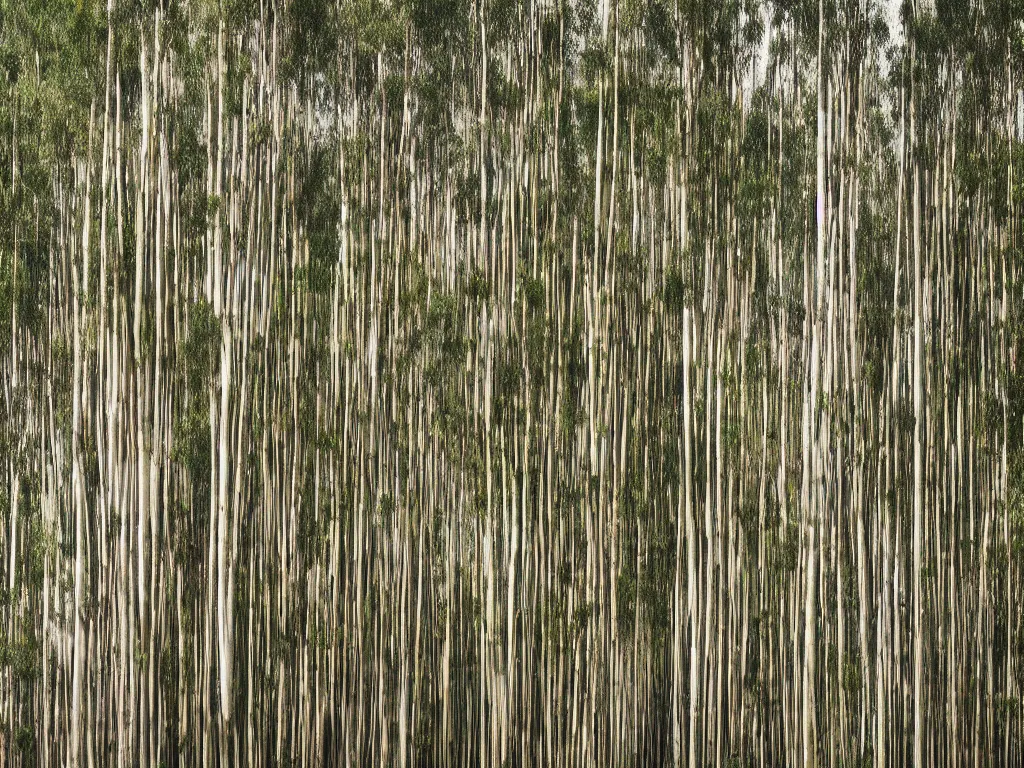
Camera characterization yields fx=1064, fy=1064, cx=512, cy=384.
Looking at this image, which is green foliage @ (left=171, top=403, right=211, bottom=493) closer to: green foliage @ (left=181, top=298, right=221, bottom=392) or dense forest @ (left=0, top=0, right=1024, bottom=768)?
dense forest @ (left=0, top=0, right=1024, bottom=768)

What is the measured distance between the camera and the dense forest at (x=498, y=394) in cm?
607

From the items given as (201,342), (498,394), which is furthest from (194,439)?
(498,394)

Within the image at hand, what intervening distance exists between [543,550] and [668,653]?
4.85 ft

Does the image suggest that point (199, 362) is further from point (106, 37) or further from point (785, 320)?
point (785, 320)

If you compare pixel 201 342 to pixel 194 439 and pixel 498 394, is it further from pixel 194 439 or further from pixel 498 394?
pixel 498 394

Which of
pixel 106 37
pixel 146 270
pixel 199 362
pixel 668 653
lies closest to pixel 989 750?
pixel 668 653

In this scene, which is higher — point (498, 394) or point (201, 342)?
point (201, 342)

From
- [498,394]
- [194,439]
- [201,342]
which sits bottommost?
[194,439]

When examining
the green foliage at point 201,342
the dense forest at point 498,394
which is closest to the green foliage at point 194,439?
the dense forest at point 498,394

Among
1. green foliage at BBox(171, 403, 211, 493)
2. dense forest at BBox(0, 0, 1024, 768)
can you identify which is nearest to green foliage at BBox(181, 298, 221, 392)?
dense forest at BBox(0, 0, 1024, 768)

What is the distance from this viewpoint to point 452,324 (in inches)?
280

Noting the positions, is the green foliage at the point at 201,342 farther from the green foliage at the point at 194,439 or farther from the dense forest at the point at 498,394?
the green foliage at the point at 194,439

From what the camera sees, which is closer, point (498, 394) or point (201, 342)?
point (201, 342)

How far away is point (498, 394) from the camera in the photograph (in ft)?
22.0
